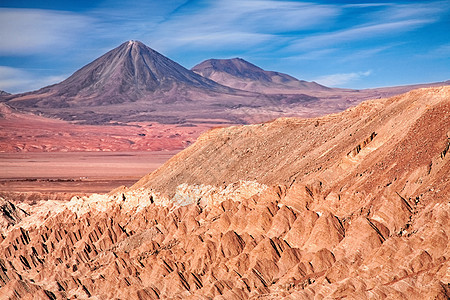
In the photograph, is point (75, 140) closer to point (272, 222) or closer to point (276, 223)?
point (272, 222)

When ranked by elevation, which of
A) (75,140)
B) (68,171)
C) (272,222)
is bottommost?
(68,171)

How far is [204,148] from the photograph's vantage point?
55125mm

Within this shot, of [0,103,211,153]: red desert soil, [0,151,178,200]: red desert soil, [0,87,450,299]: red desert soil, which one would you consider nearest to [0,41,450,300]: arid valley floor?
[0,87,450,299]: red desert soil

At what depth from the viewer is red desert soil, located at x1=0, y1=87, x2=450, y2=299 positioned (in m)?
28.8

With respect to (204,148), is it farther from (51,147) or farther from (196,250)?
(51,147)

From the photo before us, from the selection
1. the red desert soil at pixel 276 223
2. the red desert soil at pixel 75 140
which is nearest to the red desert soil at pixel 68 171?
the red desert soil at pixel 75 140

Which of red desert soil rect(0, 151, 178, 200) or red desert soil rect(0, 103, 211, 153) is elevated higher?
red desert soil rect(0, 103, 211, 153)

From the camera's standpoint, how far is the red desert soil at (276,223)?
28.8 metres

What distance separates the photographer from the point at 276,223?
119ft

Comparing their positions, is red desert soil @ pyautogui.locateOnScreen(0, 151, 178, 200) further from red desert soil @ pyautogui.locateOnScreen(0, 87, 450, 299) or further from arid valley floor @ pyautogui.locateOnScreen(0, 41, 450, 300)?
red desert soil @ pyautogui.locateOnScreen(0, 87, 450, 299)

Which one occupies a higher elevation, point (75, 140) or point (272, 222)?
point (75, 140)

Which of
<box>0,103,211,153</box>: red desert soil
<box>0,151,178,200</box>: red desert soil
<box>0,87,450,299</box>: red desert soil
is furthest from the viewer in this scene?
<box>0,103,211,153</box>: red desert soil

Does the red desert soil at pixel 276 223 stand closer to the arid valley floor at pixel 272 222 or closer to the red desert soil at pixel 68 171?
the arid valley floor at pixel 272 222

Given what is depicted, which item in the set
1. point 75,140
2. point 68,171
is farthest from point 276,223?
point 75,140
